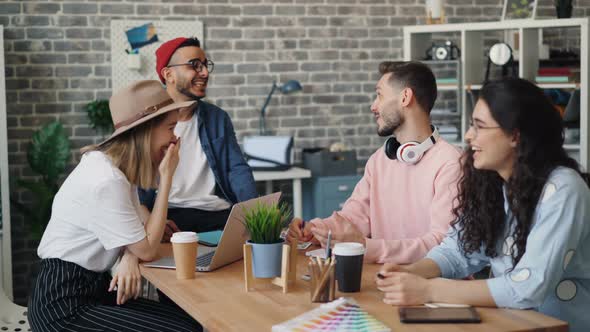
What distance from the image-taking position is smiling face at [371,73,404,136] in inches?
115

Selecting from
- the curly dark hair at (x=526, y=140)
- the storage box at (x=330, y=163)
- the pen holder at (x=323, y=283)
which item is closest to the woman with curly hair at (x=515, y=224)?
the curly dark hair at (x=526, y=140)

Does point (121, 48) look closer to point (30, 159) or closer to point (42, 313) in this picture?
point (30, 159)

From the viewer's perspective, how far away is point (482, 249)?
2.29m

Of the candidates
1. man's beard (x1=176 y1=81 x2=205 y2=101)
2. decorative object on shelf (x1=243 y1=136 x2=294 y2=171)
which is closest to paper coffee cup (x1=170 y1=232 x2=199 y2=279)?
man's beard (x1=176 y1=81 x2=205 y2=101)

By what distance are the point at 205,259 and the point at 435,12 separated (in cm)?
392

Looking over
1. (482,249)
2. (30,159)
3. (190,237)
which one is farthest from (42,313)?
(30,159)

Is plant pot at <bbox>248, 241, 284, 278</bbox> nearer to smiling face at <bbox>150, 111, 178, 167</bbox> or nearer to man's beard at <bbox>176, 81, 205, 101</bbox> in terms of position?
smiling face at <bbox>150, 111, 178, 167</bbox>

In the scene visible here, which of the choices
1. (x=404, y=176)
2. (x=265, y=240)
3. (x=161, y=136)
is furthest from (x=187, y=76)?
(x=265, y=240)

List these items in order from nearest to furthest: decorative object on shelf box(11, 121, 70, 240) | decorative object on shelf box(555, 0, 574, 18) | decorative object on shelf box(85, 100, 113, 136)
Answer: decorative object on shelf box(11, 121, 70, 240)
decorative object on shelf box(85, 100, 113, 136)
decorative object on shelf box(555, 0, 574, 18)

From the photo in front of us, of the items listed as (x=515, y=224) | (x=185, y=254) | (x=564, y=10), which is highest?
(x=564, y=10)

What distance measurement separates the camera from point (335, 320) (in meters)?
1.82

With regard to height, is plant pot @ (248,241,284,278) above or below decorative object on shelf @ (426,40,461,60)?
below

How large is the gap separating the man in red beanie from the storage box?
197 cm

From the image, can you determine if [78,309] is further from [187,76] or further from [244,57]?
[244,57]
